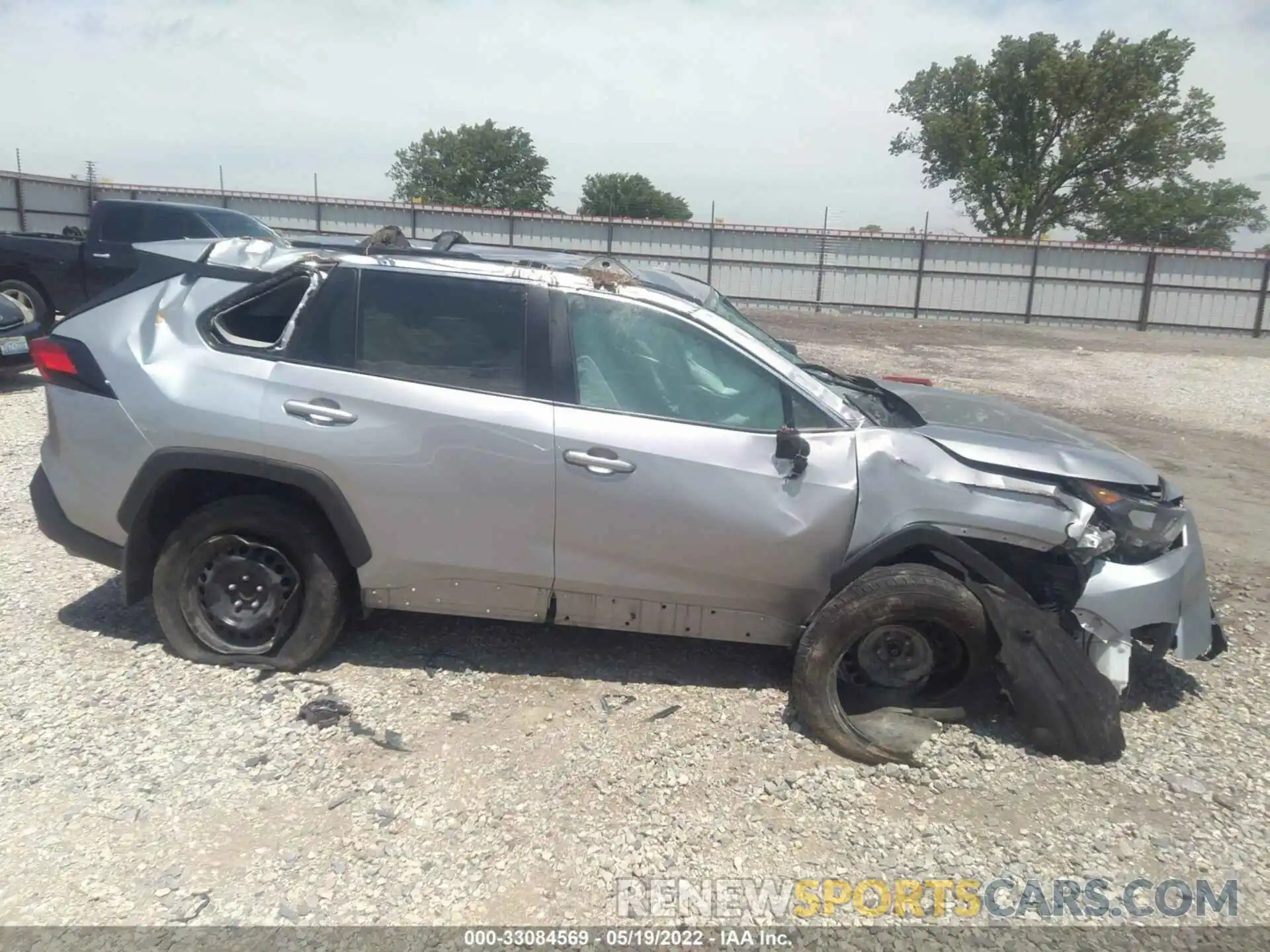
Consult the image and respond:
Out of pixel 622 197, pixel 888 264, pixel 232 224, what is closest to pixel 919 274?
pixel 888 264

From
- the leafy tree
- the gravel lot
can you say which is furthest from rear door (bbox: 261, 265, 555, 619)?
the leafy tree

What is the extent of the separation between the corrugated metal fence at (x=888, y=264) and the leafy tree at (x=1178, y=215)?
1164 cm

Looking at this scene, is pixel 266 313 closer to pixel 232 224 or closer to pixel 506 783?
pixel 506 783

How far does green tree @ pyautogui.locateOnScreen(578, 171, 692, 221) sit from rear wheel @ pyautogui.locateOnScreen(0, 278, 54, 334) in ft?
140

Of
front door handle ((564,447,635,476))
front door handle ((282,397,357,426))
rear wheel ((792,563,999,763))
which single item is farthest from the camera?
front door handle ((282,397,357,426))

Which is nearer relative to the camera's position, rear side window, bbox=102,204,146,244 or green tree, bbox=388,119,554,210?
rear side window, bbox=102,204,146,244

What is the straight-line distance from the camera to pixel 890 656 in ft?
12.9

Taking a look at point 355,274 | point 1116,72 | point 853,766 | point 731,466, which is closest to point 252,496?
point 355,274

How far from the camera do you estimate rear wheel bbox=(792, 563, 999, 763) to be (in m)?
3.72

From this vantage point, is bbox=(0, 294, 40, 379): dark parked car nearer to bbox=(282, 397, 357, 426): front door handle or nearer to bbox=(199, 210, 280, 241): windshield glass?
bbox=(199, 210, 280, 241): windshield glass

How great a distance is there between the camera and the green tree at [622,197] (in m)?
53.4

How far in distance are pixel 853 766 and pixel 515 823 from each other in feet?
4.30

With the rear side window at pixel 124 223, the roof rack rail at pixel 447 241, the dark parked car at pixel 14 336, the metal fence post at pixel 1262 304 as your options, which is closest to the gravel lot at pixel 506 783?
the roof rack rail at pixel 447 241

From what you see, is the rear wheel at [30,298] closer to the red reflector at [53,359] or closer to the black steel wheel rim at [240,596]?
the red reflector at [53,359]
